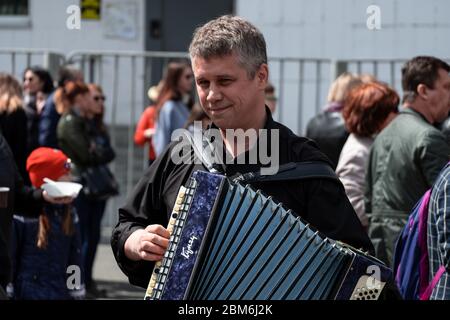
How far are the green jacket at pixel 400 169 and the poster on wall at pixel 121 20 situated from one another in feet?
24.9

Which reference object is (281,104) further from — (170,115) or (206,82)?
(206,82)

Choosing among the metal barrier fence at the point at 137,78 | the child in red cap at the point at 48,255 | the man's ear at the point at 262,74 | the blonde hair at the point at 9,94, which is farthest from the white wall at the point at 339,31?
the man's ear at the point at 262,74

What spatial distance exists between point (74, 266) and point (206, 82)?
3.08 metres

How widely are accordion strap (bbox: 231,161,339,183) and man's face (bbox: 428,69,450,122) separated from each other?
2.52 m

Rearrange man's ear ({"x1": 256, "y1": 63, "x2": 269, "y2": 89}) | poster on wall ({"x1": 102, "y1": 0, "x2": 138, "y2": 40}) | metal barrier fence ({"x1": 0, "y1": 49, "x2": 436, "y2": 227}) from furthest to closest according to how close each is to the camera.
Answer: poster on wall ({"x1": 102, "y1": 0, "x2": 138, "y2": 40}) < metal barrier fence ({"x1": 0, "y1": 49, "x2": 436, "y2": 227}) < man's ear ({"x1": 256, "y1": 63, "x2": 269, "y2": 89})

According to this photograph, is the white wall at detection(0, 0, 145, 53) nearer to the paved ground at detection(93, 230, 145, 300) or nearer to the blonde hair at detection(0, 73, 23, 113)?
the paved ground at detection(93, 230, 145, 300)

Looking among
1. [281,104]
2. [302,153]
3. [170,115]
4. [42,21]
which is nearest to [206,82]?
[302,153]

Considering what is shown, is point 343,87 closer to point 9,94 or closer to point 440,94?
point 440,94

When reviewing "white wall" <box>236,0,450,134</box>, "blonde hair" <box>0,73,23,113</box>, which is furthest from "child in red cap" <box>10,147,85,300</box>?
"white wall" <box>236,0,450,134</box>

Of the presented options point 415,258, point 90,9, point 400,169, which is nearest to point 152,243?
point 415,258

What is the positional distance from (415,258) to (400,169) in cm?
132

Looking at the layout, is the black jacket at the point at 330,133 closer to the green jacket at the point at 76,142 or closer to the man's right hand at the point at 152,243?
the green jacket at the point at 76,142

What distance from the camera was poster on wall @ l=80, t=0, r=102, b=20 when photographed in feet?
37.7

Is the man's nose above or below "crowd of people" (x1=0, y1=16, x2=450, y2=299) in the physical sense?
above
